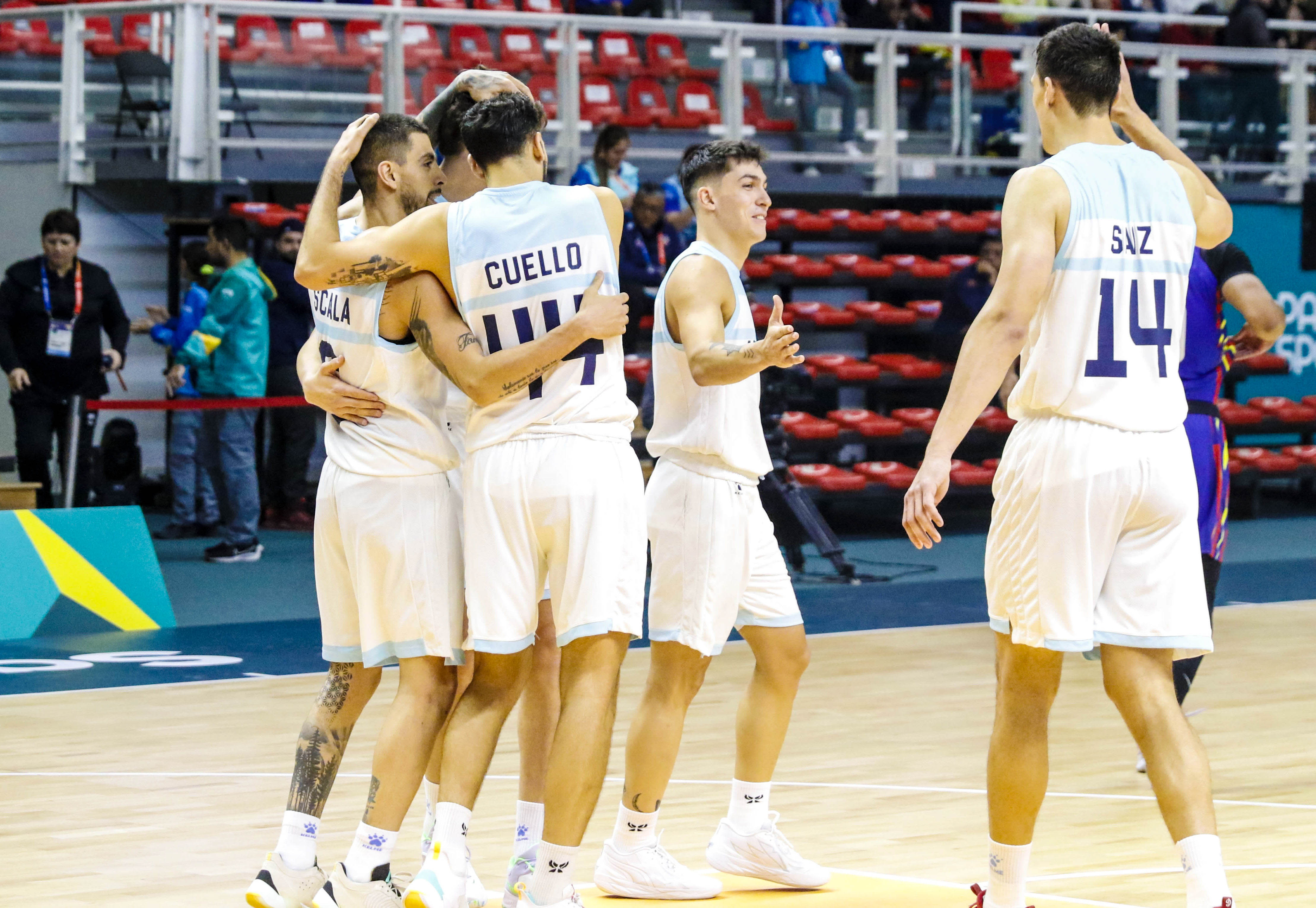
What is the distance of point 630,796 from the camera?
4.86 meters

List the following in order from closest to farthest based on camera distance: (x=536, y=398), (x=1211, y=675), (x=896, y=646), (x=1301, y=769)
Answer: (x=536, y=398) < (x=1301, y=769) < (x=1211, y=675) < (x=896, y=646)

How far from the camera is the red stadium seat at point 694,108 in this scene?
1504 centimetres

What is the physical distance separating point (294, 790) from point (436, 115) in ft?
6.14

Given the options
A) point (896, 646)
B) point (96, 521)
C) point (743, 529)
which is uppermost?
point (743, 529)

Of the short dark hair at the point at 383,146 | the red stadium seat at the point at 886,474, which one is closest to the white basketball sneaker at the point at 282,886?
the short dark hair at the point at 383,146

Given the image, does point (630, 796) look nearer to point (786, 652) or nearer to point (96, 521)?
point (786, 652)

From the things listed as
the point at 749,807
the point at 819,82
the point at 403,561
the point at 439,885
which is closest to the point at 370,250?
the point at 403,561

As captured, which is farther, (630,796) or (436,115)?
(436,115)

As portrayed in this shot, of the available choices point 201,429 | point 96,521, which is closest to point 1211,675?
point 96,521

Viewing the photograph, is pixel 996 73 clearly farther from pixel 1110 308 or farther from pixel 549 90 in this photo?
pixel 1110 308

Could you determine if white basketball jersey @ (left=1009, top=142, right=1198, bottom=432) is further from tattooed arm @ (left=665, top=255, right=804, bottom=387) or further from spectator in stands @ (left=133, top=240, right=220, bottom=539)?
spectator in stands @ (left=133, top=240, right=220, bottom=539)

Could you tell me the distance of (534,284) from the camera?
14.4 ft

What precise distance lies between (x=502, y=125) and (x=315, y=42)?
968cm

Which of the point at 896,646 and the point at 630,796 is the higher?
the point at 630,796
